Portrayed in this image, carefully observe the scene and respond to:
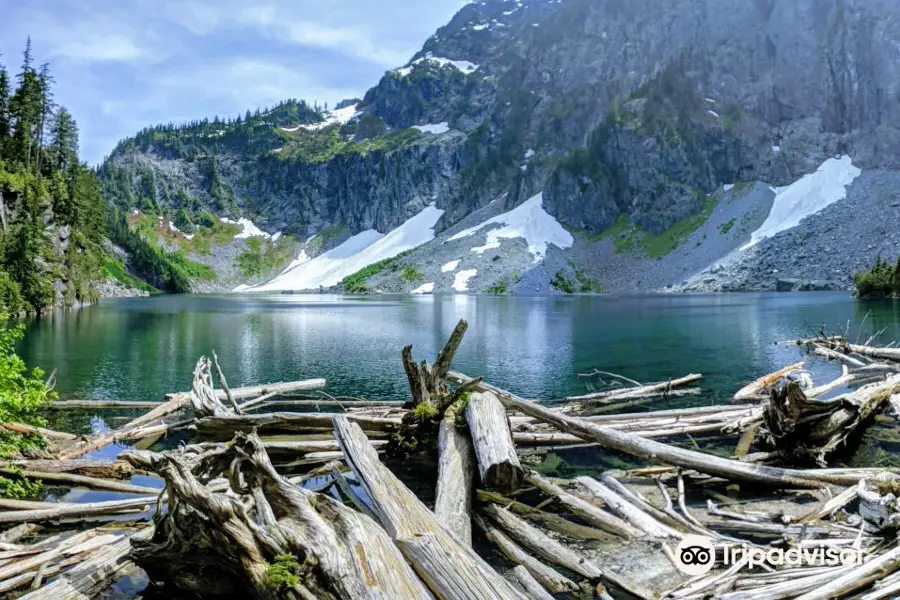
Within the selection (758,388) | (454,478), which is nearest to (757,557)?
(454,478)

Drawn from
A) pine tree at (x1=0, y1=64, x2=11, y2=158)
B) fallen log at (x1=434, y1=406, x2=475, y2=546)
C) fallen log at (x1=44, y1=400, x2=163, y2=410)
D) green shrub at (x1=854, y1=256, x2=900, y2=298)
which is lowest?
fallen log at (x1=44, y1=400, x2=163, y2=410)

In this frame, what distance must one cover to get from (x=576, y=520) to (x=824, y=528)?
13.6 ft

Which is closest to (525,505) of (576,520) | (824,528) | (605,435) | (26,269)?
(576,520)

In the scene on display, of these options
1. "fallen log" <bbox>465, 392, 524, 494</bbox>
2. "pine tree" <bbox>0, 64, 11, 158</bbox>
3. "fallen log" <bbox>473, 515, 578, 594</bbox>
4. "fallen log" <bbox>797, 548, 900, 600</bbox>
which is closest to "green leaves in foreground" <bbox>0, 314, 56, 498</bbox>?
"fallen log" <bbox>465, 392, 524, 494</bbox>

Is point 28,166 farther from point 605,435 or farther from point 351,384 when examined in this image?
point 605,435

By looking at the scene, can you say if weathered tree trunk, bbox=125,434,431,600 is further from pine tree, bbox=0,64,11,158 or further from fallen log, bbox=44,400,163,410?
pine tree, bbox=0,64,11,158

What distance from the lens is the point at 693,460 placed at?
42.1 feet

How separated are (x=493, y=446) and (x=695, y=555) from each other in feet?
13.4

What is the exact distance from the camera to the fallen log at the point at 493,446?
11008 mm

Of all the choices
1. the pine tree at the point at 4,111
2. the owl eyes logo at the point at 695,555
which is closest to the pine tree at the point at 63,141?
the pine tree at the point at 4,111

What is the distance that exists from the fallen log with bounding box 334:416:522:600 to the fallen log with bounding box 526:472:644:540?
344 centimetres

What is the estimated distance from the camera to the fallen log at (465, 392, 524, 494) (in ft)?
36.1

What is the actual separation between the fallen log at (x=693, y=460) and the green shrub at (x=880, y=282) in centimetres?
10772

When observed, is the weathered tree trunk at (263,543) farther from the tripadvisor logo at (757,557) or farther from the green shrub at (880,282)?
the green shrub at (880,282)
